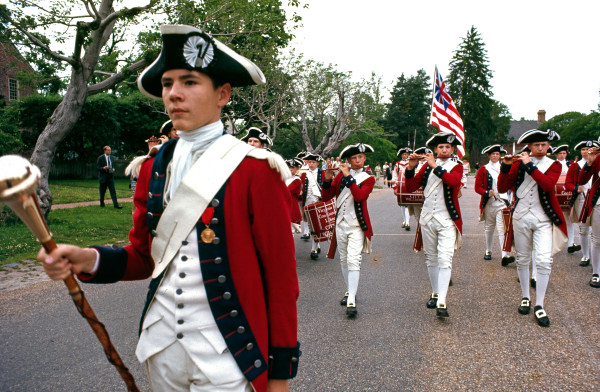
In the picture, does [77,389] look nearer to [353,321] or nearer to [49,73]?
[353,321]

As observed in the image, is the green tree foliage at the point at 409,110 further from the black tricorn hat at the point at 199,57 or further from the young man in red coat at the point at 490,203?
the black tricorn hat at the point at 199,57

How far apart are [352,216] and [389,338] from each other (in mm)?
1911

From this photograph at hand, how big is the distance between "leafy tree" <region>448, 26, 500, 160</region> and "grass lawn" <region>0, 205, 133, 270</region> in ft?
211

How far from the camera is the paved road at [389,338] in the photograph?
385 cm

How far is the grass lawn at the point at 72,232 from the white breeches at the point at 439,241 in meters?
6.82

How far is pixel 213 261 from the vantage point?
1757 millimetres

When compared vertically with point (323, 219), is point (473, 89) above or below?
above

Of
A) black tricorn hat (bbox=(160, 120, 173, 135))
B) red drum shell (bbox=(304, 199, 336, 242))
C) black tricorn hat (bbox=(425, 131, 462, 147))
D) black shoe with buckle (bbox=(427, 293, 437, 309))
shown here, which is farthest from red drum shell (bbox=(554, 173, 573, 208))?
black tricorn hat (bbox=(160, 120, 173, 135))

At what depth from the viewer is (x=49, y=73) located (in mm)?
16094

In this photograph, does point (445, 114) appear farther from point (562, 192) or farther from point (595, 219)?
point (595, 219)

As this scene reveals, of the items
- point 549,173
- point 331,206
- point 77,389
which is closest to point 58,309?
point 77,389

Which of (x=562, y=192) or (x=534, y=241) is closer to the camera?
(x=534, y=241)

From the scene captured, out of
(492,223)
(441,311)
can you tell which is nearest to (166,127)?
(441,311)

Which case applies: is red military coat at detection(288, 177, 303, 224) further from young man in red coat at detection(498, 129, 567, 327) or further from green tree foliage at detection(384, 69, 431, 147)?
green tree foliage at detection(384, 69, 431, 147)
